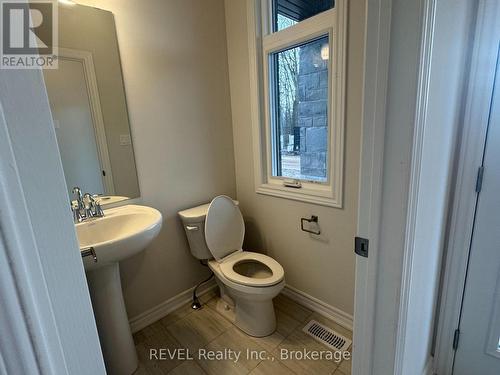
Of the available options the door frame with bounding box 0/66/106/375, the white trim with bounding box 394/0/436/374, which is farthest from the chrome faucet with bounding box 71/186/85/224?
the white trim with bounding box 394/0/436/374

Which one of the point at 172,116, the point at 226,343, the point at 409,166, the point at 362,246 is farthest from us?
the point at 172,116

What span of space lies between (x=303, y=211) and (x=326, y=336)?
0.81 meters

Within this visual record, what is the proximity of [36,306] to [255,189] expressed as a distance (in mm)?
1734

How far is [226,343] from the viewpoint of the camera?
1589mm

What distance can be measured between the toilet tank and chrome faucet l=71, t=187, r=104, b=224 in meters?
0.54

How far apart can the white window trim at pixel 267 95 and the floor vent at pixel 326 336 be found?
834mm

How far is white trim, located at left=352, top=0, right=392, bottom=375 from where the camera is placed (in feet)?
2.12

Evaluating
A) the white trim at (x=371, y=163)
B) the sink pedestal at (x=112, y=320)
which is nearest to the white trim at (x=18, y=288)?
the white trim at (x=371, y=163)

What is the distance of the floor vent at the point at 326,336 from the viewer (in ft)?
5.02

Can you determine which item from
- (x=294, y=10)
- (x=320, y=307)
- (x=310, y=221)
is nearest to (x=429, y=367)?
(x=320, y=307)

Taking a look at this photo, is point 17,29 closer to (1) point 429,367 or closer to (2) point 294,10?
(2) point 294,10

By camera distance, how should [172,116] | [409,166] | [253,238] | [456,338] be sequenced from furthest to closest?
[253,238], [172,116], [456,338], [409,166]

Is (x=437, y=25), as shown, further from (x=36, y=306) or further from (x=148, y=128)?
(x=148, y=128)

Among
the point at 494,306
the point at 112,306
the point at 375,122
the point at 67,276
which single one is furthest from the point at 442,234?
the point at 112,306
